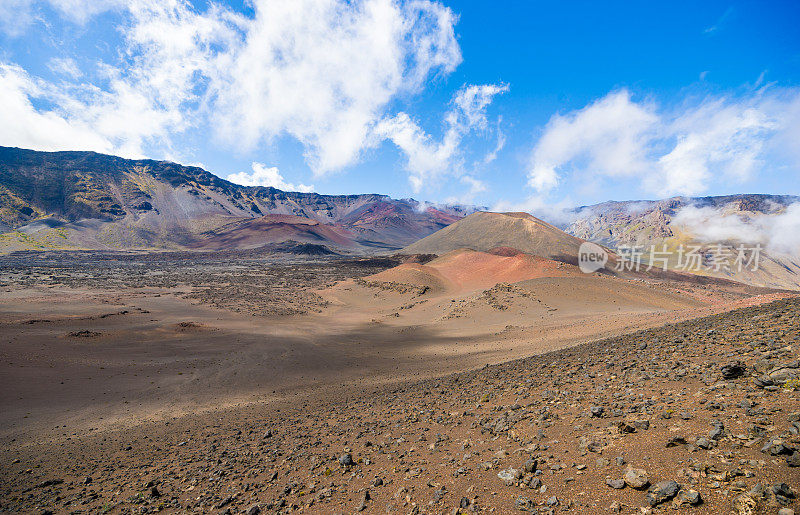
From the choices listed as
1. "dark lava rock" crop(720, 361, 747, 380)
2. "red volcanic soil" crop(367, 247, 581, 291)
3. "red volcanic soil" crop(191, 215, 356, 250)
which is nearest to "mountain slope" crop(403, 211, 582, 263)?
"red volcanic soil" crop(367, 247, 581, 291)

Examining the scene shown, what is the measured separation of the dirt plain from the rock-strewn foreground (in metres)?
0.04

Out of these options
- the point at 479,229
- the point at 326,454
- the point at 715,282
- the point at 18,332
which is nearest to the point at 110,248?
the point at 18,332

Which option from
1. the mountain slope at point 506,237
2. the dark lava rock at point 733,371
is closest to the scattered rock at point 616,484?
the dark lava rock at point 733,371

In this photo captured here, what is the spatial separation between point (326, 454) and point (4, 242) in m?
130

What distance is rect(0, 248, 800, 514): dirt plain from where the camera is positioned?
4309 millimetres

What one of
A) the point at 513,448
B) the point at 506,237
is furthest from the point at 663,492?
the point at 506,237

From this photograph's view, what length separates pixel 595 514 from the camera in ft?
12.2

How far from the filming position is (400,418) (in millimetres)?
9297

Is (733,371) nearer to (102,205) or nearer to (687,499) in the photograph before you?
(687,499)

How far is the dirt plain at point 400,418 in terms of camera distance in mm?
4309

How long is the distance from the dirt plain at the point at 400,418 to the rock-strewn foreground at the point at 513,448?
0.12 feet

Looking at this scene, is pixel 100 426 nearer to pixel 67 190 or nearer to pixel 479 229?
pixel 479 229

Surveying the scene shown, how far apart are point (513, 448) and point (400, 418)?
160 inches

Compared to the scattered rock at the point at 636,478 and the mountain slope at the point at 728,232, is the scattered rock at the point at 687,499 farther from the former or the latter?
the mountain slope at the point at 728,232
